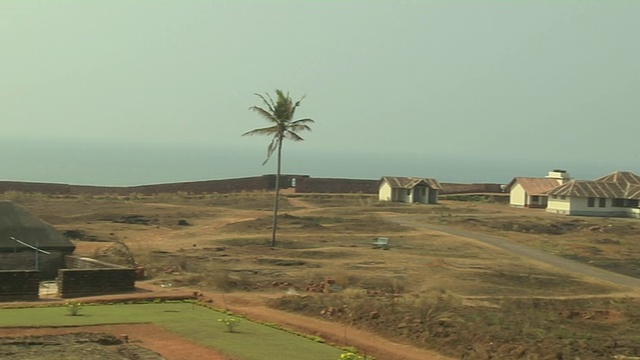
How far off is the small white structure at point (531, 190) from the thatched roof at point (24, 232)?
172 feet

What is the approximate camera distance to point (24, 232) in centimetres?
2903

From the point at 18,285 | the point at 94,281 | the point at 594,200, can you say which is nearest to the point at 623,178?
the point at 594,200

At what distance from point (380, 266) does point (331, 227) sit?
16.7 metres

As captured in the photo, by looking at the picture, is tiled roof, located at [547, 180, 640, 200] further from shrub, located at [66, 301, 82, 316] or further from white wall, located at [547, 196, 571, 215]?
shrub, located at [66, 301, 82, 316]

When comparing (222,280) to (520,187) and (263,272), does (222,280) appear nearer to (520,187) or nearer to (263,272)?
(263,272)

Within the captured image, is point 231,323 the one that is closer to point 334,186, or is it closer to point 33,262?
point 33,262

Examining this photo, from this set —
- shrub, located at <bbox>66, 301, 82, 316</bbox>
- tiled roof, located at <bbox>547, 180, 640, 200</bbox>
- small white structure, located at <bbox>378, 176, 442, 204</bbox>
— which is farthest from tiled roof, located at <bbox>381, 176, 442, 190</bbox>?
shrub, located at <bbox>66, 301, 82, 316</bbox>

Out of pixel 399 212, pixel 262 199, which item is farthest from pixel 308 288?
pixel 262 199

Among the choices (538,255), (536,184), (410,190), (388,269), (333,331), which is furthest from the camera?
(536,184)

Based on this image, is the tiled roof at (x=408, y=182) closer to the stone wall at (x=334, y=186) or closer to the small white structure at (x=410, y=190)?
the small white structure at (x=410, y=190)

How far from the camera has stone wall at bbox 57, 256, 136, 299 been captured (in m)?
25.0

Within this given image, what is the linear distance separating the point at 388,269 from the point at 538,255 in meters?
10.6

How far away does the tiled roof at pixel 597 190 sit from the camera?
223 feet

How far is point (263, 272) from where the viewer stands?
112 feet
